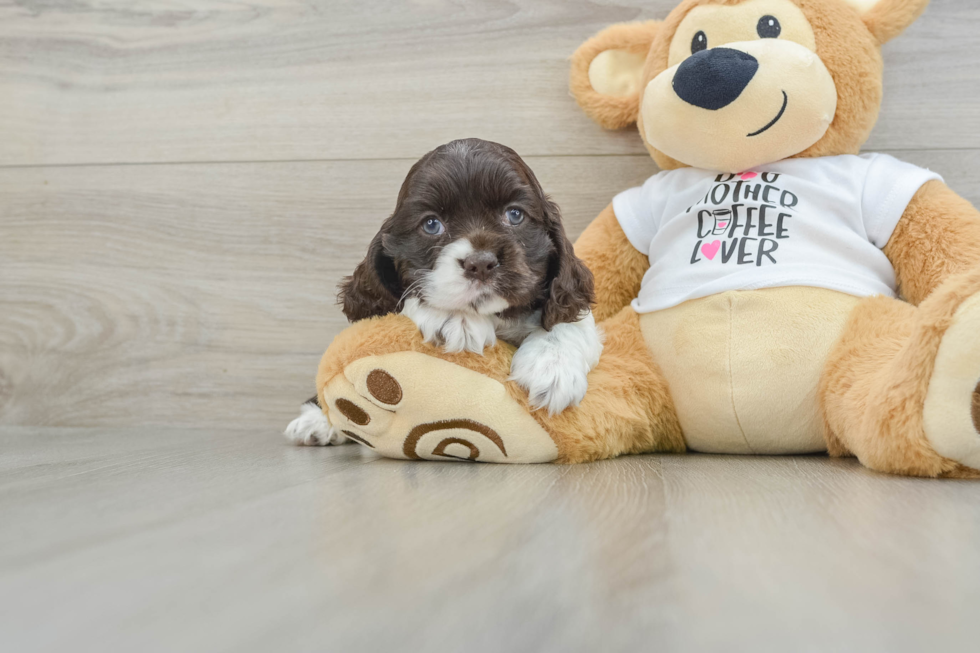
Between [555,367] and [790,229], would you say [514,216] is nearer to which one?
[555,367]

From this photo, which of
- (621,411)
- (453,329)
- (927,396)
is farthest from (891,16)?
(453,329)

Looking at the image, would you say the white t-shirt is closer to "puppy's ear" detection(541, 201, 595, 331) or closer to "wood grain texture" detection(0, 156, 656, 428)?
"puppy's ear" detection(541, 201, 595, 331)

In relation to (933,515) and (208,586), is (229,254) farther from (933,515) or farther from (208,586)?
(933,515)

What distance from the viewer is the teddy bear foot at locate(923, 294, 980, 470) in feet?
3.07

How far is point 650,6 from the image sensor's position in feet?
5.87

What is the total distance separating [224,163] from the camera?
1.99m

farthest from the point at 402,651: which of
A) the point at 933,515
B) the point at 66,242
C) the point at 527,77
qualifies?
the point at 66,242

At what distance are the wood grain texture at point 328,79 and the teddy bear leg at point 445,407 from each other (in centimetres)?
84

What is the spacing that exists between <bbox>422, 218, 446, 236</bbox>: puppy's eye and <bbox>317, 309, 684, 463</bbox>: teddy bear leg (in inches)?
6.3

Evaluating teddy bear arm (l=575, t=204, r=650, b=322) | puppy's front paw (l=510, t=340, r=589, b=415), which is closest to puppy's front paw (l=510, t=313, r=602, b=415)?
puppy's front paw (l=510, t=340, r=589, b=415)

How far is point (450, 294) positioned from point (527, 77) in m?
0.93

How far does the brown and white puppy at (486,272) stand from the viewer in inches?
45.5

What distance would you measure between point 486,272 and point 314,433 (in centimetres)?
72

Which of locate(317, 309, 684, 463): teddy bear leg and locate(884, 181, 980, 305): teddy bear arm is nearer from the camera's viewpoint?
locate(317, 309, 684, 463): teddy bear leg
